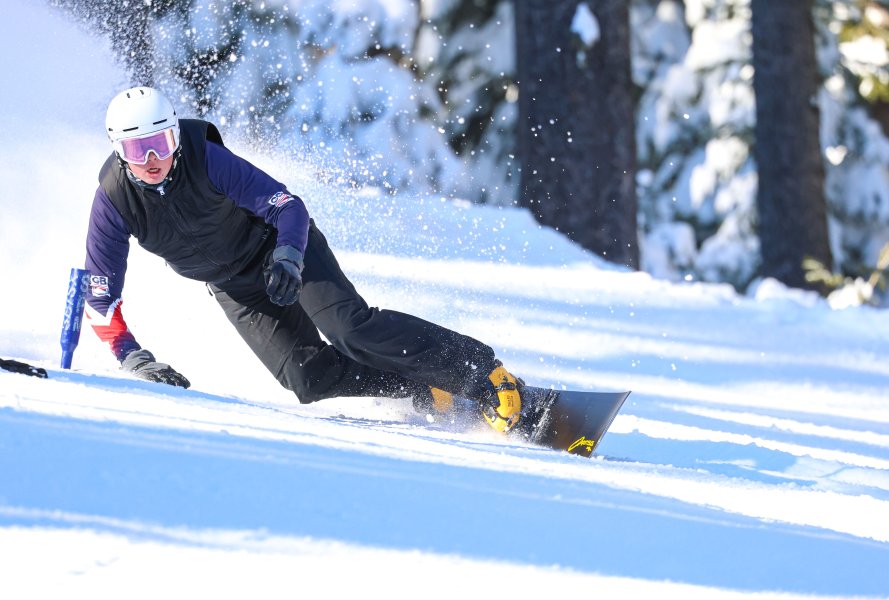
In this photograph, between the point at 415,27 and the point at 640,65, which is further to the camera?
the point at 640,65

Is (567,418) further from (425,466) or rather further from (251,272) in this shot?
(425,466)

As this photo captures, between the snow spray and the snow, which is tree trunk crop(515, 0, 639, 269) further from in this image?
the snow spray

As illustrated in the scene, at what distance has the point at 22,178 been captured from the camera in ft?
27.3

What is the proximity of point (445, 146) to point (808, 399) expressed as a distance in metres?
8.74

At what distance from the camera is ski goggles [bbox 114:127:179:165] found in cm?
437

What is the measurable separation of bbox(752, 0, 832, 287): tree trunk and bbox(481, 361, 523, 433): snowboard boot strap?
810 centimetres

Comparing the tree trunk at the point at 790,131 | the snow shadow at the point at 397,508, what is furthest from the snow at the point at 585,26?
the snow shadow at the point at 397,508

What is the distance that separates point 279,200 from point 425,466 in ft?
5.05

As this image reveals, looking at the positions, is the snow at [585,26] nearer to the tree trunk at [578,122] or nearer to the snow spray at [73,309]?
the tree trunk at [578,122]

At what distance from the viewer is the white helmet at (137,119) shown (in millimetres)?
4375

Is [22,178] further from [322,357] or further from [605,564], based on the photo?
[605,564]

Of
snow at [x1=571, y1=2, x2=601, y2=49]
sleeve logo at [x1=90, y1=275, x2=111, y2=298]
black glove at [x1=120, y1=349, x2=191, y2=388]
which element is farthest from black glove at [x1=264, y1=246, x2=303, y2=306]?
snow at [x1=571, y1=2, x2=601, y2=49]

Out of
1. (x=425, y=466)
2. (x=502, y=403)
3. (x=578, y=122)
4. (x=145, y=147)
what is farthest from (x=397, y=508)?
(x=578, y=122)

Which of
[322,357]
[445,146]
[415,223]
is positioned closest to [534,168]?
[415,223]
